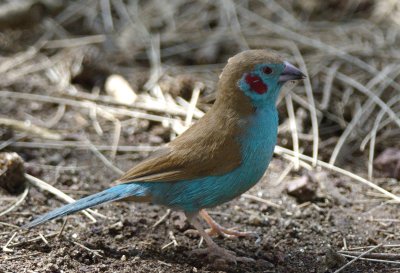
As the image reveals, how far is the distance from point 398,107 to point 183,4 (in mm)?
2679

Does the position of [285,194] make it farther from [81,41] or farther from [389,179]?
[81,41]

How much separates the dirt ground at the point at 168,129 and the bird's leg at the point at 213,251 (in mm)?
46

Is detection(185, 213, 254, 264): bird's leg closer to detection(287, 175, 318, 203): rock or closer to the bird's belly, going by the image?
the bird's belly

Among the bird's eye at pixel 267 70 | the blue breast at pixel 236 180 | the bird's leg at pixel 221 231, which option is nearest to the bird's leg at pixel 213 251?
the blue breast at pixel 236 180

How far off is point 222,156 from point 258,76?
496 mm

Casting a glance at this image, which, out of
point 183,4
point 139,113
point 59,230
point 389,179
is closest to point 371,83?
point 389,179

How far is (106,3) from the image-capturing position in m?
6.80

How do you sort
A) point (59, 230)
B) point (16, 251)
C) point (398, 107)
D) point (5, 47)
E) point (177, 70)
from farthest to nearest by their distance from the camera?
point (5, 47)
point (177, 70)
point (398, 107)
point (59, 230)
point (16, 251)

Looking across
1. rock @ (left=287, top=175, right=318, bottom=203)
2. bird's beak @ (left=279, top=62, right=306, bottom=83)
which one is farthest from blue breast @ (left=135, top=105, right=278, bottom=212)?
rock @ (left=287, top=175, right=318, bottom=203)

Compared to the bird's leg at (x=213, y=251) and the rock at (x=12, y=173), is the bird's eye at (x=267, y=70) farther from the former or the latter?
the rock at (x=12, y=173)

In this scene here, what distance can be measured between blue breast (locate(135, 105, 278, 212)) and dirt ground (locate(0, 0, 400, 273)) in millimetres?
331

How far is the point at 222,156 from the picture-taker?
141 inches

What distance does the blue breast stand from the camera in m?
3.59

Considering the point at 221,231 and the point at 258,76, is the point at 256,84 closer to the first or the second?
the point at 258,76
